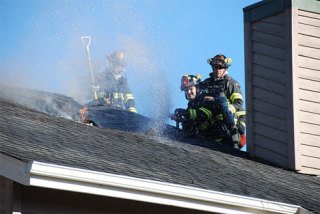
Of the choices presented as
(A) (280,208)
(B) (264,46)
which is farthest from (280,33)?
(A) (280,208)

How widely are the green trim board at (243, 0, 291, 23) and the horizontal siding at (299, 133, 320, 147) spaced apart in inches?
60.0

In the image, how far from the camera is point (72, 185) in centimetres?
615

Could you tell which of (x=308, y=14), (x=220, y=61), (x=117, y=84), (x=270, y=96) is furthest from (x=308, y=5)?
(x=117, y=84)

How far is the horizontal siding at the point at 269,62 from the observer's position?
410 inches

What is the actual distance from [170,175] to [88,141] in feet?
3.64

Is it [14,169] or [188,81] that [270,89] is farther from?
[14,169]

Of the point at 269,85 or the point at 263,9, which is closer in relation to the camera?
the point at 269,85

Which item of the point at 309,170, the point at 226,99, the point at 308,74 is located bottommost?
the point at 309,170

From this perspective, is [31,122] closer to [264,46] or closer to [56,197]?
[56,197]

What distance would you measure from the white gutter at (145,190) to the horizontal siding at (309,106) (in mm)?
2851

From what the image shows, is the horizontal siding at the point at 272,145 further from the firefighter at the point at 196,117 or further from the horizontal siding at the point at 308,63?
the firefighter at the point at 196,117

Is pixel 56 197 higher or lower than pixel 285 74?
lower

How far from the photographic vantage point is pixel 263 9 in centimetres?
1076

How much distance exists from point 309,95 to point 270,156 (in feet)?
2.75
